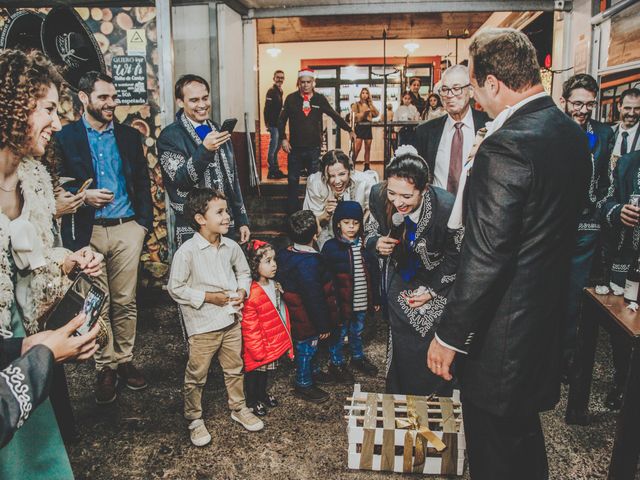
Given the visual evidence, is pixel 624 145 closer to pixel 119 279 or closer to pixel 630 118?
pixel 630 118

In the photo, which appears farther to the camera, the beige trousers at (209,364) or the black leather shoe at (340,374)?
the black leather shoe at (340,374)

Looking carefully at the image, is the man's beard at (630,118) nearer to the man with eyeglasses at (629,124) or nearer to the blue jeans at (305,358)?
the man with eyeglasses at (629,124)

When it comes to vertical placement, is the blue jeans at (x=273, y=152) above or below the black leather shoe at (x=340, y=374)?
above

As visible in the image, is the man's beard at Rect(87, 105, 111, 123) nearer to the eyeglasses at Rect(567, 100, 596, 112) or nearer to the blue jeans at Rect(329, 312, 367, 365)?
the blue jeans at Rect(329, 312, 367, 365)

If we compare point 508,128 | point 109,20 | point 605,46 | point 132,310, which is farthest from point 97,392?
point 605,46

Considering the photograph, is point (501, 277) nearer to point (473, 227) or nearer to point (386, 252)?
point (473, 227)

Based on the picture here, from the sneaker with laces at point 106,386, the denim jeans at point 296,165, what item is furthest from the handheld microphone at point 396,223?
the denim jeans at point 296,165

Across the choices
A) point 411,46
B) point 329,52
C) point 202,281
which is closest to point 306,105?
point 202,281

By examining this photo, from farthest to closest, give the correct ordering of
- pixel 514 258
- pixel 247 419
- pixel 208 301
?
pixel 247 419 → pixel 208 301 → pixel 514 258

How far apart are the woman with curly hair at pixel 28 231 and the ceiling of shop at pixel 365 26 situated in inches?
376

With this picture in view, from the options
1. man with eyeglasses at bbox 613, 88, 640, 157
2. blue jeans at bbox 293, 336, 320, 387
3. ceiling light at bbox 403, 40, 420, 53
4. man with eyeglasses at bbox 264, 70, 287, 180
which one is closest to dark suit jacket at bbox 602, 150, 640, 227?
man with eyeglasses at bbox 613, 88, 640, 157

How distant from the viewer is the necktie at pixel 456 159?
13.7ft

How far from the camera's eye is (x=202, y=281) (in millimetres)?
3428

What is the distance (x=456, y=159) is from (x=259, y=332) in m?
2.10
